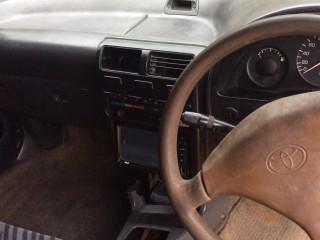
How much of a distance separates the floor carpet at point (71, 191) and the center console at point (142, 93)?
446 millimetres

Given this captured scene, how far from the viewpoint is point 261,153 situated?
2.36 ft

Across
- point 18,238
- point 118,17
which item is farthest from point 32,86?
point 18,238

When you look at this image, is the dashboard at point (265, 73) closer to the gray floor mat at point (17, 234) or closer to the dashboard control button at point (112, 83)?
the dashboard control button at point (112, 83)

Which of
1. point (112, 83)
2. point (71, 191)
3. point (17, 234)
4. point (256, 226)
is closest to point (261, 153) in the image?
point (112, 83)

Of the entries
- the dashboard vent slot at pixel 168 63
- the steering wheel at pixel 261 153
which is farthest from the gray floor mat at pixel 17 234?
the steering wheel at pixel 261 153

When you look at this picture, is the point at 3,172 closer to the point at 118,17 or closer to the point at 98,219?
the point at 98,219

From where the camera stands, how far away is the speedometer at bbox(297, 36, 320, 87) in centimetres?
95

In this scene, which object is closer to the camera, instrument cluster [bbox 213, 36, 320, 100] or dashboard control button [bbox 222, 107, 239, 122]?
instrument cluster [bbox 213, 36, 320, 100]

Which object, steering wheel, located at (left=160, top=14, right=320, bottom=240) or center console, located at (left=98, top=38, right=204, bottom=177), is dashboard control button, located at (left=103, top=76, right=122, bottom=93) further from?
steering wheel, located at (left=160, top=14, right=320, bottom=240)

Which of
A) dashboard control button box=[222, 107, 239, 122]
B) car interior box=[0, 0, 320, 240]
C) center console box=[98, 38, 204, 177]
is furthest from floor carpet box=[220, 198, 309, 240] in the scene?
dashboard control button box=[222, 107, 239, 122]

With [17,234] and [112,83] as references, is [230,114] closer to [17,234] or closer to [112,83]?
[112,83]

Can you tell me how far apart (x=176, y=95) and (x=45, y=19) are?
→ 2.96ft

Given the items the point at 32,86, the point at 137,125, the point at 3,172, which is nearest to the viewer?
the point at 137,125

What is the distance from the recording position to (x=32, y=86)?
55.9 inches
